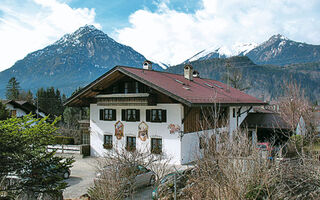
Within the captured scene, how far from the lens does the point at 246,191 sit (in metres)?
5.40

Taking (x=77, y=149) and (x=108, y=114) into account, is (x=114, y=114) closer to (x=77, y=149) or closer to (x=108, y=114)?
(x=108, y=114)

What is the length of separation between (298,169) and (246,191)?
3.96 feet

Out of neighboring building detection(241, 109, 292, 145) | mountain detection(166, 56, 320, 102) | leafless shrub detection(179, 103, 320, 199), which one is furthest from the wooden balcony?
mountain detection(166, 56, 320, 102)

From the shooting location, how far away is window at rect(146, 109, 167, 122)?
1878 cm

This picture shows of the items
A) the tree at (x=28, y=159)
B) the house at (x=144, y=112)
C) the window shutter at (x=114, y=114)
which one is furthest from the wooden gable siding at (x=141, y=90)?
the tree at (x=28, y=159)

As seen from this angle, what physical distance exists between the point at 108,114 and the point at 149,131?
401 cm

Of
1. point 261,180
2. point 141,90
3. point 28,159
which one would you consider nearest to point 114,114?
point 141,90

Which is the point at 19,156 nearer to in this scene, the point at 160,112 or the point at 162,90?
the point at 162,90

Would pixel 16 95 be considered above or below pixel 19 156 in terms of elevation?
above

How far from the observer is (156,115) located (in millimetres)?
19141

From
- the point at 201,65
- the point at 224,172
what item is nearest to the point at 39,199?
the point at 224,172

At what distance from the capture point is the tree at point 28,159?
6672 mm

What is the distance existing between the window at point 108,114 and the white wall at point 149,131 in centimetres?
24

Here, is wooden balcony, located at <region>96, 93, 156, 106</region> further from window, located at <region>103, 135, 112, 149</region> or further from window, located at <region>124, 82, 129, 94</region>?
window, located at <region>103, 135, 112, 149</region>
